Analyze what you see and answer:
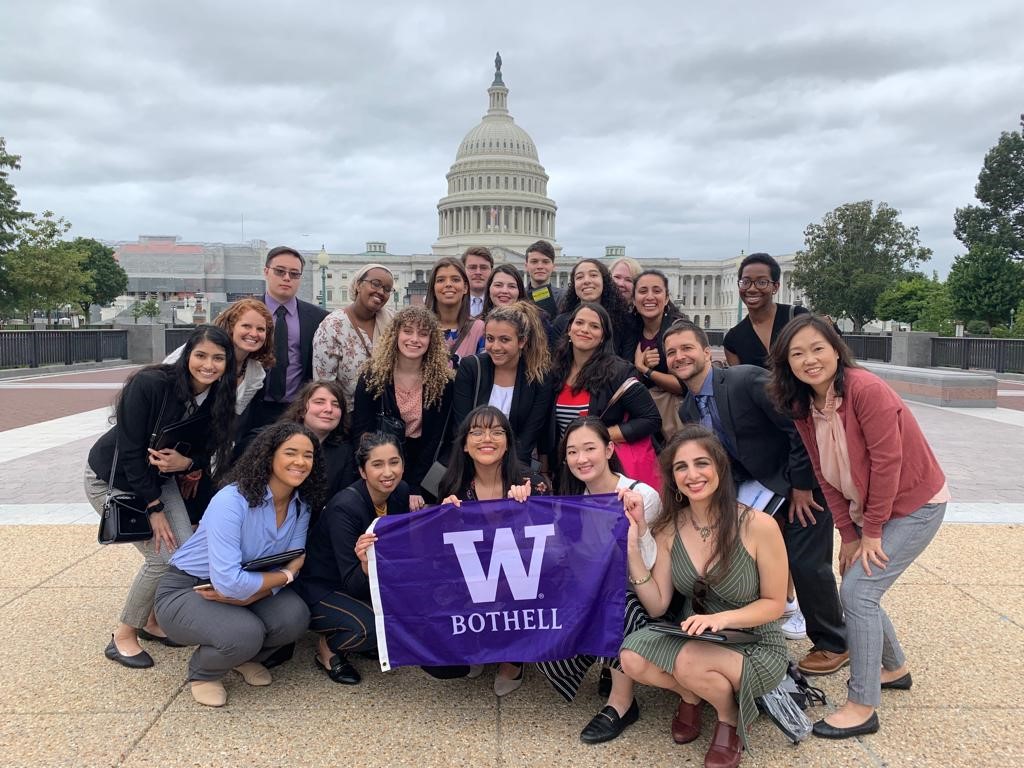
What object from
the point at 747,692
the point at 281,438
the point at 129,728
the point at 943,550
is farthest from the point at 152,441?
the point at 943,550

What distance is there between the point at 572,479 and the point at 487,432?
2.08ft

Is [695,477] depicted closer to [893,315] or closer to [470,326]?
[470,326]

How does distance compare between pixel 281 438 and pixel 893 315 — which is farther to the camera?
pixel 893 315

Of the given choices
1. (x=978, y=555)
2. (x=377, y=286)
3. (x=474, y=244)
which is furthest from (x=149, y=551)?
(x=474, y=244)

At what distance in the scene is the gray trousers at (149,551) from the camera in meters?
4.62

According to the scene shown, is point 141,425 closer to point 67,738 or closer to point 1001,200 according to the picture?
point 67,738

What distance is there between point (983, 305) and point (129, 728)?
1791 inches

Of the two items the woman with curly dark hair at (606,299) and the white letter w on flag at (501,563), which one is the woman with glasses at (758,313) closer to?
the woman with curly dark hair at (606,299)

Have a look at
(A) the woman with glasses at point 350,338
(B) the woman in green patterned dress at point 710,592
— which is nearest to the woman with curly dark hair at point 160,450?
(A) the woman with glasses at point 350,338

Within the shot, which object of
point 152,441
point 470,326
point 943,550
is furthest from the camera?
point 943,550

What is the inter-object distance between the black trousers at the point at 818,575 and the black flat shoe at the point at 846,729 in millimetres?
708

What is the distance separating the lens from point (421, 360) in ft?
16.9

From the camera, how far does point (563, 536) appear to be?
411 centimetres

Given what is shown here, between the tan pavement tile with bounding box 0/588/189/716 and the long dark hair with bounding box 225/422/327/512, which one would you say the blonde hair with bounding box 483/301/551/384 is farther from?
the tan pavement tile with bounding box 0/588/189/716
